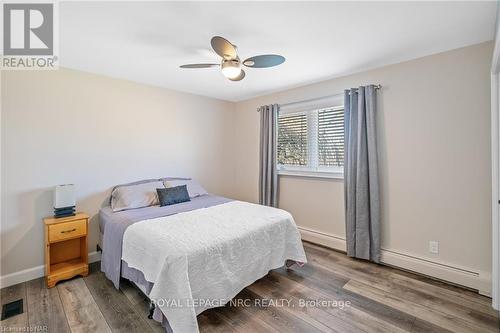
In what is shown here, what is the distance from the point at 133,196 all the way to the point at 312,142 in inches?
105

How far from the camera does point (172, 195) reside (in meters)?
3.03

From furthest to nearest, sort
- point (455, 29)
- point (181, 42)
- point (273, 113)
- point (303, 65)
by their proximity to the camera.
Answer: point (273, 113)
point (303, 65)
point (181, 42)
point (455, 29)

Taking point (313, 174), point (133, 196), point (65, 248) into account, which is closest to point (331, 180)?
point (313, 174)

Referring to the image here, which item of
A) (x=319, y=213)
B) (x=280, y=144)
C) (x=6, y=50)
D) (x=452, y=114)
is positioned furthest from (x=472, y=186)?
(x=6, y=50)

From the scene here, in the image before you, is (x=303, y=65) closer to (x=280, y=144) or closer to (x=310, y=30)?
(x=310, y=30)

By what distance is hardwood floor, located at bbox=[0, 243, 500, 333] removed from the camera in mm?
1751

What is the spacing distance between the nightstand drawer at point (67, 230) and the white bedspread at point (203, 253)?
72cm

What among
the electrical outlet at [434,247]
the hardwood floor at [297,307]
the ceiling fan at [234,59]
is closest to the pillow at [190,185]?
the hardwood floor at [297,307]

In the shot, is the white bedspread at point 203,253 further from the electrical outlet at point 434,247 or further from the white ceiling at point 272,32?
the white ceiling at point 272,32

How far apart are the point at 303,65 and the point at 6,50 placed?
3080 mm

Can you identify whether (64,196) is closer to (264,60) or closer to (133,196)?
(133,196)

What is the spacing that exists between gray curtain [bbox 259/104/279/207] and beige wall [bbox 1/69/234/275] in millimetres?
1197

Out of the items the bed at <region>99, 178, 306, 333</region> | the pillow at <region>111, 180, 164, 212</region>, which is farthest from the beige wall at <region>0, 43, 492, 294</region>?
the bed at <region>99, 178, 306, 333</region>

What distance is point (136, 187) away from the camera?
3008mm
